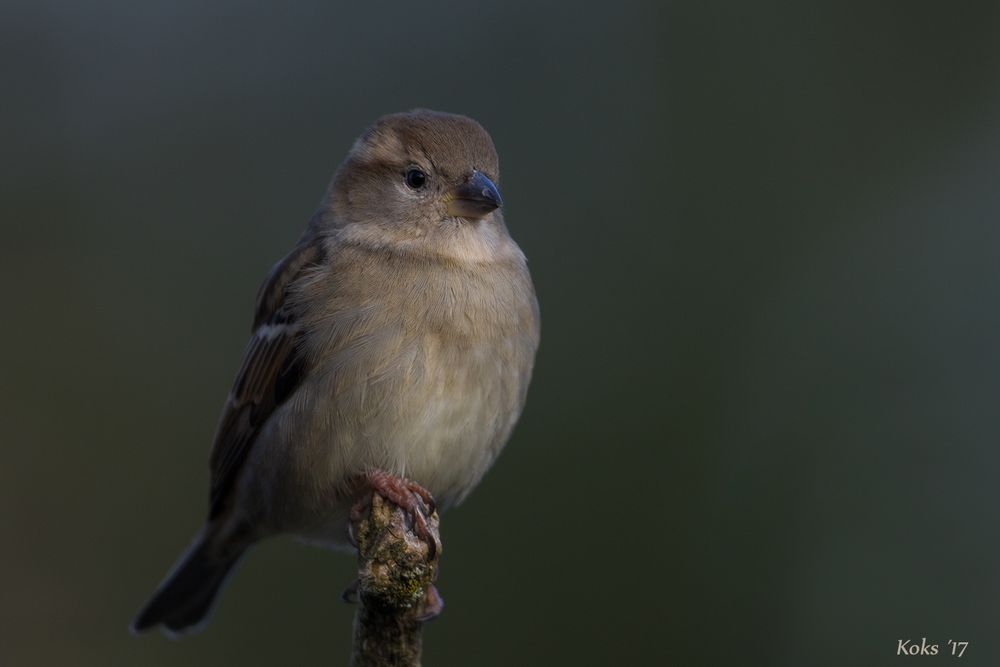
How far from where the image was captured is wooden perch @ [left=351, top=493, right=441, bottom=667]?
2611 mm

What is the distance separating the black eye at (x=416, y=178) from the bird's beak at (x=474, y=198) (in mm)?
123

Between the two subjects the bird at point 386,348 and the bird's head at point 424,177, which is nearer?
the bird at point 386,348

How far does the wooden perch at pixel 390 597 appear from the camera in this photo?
2611 millimetres

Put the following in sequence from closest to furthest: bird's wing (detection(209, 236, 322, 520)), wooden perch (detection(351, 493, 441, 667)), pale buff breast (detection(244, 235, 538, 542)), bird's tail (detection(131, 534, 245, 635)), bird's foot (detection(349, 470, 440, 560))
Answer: wooden perch (detection(351, 493, 441, 667))
bird's foot (detection(349, 470, 440, 560))
pale buff breast (detection(244, 235, 538, 542))
bird's wing (detection(209, 236, 322, 520))
bird's tail (detection(131, 534, 245, 635))

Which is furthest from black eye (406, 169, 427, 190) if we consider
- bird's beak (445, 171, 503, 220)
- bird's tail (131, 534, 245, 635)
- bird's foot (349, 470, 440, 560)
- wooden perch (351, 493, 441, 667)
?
bird's tail (131, 534, 245, 635)

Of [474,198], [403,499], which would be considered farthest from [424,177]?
[403,499]

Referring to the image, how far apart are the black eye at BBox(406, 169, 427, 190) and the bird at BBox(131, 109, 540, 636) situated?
0.01m

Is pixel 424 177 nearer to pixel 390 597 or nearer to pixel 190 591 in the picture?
pixel 390 597

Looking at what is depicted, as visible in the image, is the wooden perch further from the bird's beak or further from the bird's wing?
the bird's beak

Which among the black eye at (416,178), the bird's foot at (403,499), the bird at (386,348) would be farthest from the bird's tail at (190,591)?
the black eye at (416,178)

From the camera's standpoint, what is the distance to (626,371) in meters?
5.55

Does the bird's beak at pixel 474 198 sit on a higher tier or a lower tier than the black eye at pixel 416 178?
lower

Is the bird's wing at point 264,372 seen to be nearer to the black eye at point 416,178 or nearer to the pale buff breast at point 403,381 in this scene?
the pale buff breast at point 403,381

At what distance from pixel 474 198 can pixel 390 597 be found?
5.65ft
